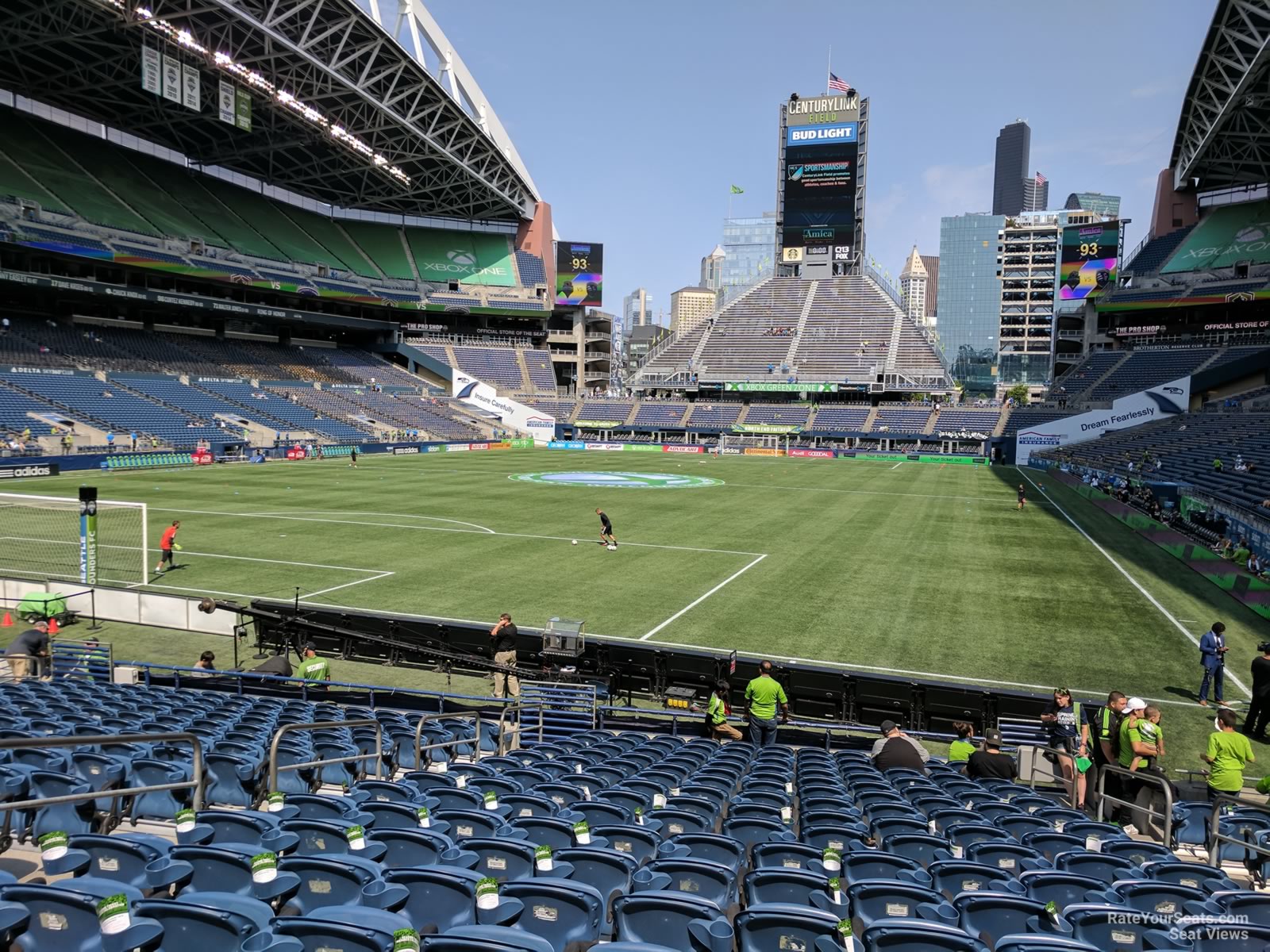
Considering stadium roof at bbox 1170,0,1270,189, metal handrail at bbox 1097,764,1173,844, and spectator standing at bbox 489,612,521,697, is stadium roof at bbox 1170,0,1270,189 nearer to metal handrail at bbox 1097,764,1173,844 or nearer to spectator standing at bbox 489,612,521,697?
metal handrail at bbox 1097,764,1173,844

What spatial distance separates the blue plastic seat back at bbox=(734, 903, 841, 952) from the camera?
13.5 ft

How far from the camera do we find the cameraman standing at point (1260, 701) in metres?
13.8

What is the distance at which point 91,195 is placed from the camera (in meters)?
67.9

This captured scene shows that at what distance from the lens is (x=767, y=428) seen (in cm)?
8950

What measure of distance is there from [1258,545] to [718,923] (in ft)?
94.6

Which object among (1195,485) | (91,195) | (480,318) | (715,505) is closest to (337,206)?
(480,318)

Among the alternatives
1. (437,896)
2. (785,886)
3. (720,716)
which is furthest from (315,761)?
(720,716)

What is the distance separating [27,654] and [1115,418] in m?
76.9

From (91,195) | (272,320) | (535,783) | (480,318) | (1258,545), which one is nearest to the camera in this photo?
(535,783)

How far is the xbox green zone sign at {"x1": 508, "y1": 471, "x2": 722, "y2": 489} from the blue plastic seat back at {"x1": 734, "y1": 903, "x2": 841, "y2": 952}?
152ft

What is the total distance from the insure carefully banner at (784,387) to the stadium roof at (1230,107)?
3870cm

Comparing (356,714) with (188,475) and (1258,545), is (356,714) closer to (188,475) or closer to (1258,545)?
(1258,545)

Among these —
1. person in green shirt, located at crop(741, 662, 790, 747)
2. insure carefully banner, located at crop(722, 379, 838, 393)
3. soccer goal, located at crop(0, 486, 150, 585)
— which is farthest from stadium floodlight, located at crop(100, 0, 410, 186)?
person in green shirt, located at crop(741, 662, 790, 747)

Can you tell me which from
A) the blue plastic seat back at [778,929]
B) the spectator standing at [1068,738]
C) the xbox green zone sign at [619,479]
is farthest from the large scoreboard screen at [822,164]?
the blue plastic seat back at [778,929]
